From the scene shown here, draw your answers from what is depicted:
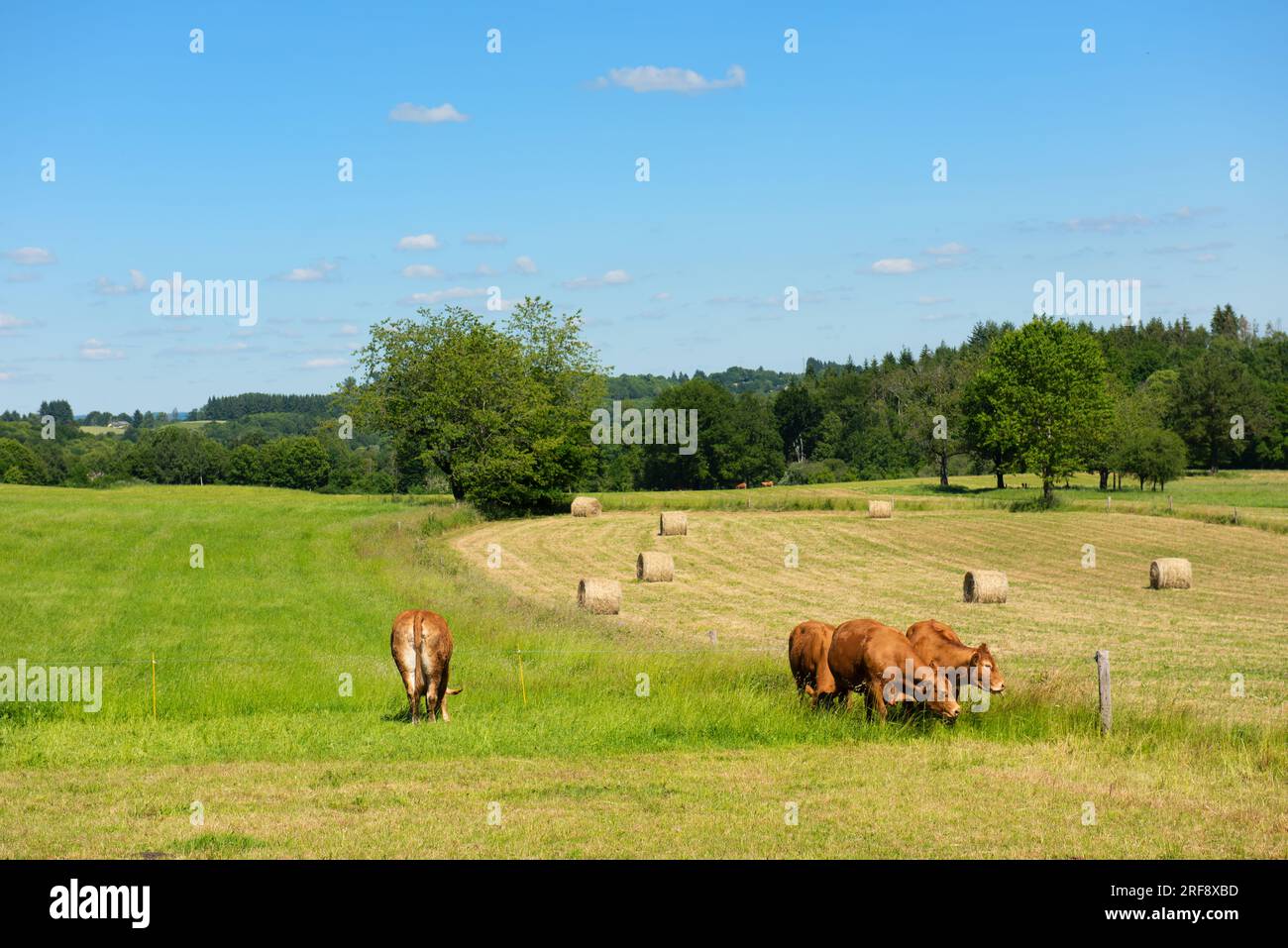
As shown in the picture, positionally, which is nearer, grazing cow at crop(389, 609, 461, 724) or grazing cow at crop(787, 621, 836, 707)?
grazing cow at crop(389, 609, 461, 724)

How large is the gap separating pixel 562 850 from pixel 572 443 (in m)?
62.1

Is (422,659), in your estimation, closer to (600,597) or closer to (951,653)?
(951,653)

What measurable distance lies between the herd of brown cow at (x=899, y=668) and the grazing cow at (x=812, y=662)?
2cm

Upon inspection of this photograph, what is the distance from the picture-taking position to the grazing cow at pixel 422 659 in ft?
57.7

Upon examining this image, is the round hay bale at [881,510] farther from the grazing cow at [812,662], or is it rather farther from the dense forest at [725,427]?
the grazing cow at [812,662]

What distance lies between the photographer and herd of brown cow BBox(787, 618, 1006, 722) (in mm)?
16938

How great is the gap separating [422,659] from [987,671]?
26.9 ft

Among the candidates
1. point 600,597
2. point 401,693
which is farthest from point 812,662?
point 600,597

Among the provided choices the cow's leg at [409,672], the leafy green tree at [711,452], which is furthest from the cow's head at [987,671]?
the leafy green tree at [711,452]

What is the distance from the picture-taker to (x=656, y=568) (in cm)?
4412

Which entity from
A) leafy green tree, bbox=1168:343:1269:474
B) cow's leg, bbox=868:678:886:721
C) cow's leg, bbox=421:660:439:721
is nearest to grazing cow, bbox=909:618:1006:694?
cow's leg, bbox=868:678:886:721

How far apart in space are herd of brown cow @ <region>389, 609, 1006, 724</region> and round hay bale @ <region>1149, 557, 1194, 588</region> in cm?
2579

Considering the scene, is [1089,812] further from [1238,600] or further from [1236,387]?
[1236,387]

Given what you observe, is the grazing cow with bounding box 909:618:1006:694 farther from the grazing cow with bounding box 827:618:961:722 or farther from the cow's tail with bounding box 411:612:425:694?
the cow's tail with bounding box 411:612:425:694
